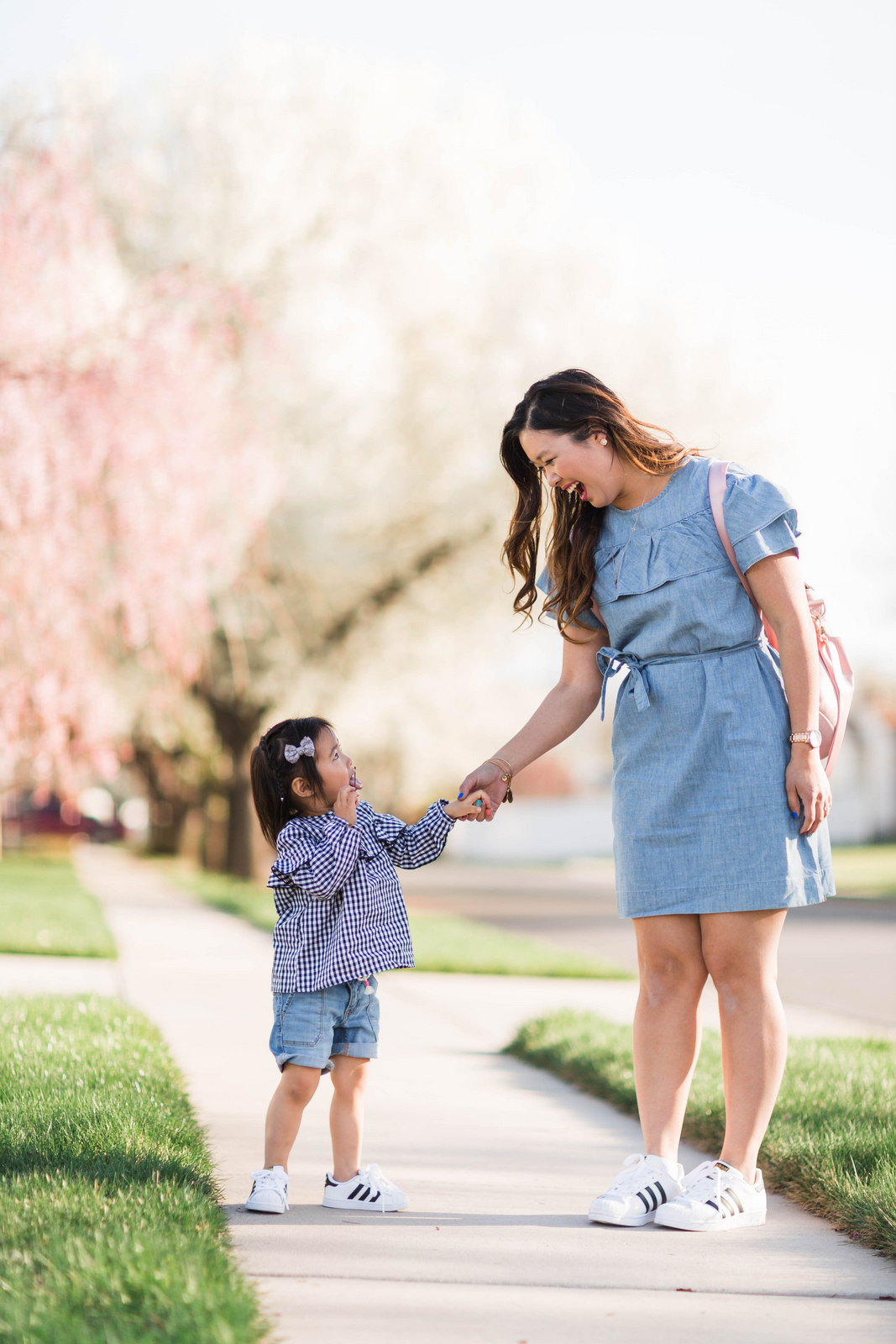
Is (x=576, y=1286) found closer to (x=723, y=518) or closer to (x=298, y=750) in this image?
(x=298, y=750)

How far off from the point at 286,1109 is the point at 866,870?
32331 mm

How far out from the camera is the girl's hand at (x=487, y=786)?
353cm

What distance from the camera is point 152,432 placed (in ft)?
34.9

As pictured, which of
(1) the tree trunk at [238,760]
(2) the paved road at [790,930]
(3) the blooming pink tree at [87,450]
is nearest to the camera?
(2) the paved road at [790,930]

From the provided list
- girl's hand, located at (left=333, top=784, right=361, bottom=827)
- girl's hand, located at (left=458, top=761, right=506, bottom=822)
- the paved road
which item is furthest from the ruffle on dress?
the paved road

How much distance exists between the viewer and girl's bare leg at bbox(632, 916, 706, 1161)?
3312mm

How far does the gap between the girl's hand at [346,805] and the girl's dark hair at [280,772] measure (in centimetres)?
8

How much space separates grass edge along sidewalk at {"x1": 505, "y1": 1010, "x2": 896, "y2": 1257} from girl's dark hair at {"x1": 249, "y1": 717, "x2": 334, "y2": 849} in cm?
155

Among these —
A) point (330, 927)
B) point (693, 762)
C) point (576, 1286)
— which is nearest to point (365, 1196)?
point (330, 927)

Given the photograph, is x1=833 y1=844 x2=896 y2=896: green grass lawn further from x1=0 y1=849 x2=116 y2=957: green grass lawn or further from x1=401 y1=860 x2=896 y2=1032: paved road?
x1=0 y1=849 x2=116 y2=957: green grass lawn

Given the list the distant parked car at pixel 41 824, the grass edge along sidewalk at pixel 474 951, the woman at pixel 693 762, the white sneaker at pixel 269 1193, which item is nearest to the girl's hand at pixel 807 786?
the woman at pixel 693 762

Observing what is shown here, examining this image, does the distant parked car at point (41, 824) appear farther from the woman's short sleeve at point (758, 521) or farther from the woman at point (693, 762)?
the woman's short sleeve at point (758, 521)

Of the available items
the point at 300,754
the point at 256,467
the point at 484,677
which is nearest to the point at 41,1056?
the point at 300,754

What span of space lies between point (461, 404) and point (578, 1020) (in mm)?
10955
